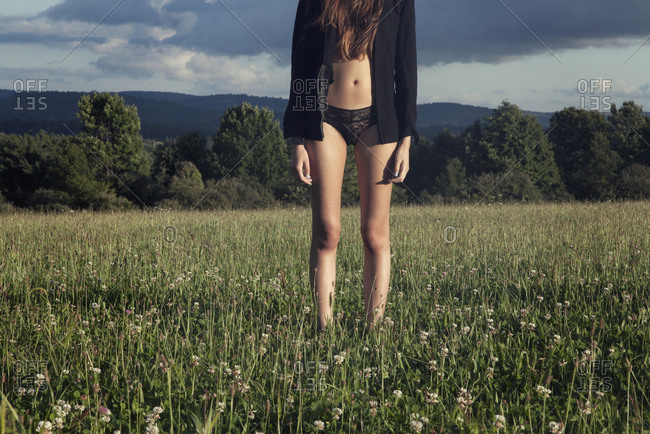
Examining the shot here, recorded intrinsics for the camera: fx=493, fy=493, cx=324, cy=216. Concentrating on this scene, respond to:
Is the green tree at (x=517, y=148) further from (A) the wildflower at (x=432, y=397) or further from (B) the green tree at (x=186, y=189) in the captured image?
(A) the wildflower at (x=432, y=397)

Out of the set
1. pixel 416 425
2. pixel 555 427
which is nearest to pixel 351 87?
pixel 416 425

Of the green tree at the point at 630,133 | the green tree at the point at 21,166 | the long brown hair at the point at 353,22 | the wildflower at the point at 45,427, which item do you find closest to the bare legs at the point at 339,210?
the long brown hair at the point at 353,22

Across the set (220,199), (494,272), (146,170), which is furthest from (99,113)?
(494,272)

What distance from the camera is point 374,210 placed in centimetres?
414

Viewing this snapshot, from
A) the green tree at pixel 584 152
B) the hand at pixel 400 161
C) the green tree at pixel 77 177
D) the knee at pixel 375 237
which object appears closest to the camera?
the hand at pixel 400 161

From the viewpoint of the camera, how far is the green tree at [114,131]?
36.9m

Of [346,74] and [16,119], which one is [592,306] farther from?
[16,119]

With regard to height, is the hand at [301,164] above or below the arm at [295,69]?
below

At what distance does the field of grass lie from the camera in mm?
2574

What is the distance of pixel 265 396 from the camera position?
279 centimetres

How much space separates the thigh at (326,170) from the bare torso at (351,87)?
23cm

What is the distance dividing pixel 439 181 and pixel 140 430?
152 feet

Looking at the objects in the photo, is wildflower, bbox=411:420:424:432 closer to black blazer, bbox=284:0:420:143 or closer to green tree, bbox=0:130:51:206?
black blazer, bbox=284:0:420:143

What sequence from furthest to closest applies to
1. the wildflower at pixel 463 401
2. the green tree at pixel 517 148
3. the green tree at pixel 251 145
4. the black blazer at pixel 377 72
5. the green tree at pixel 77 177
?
the green tree at pixel 517 148 < the green tree at pixel 251 145 < the green tree at pixel 77 177 < the black blazer at pixel 377 72 < the wildflower at pixel 463 401
